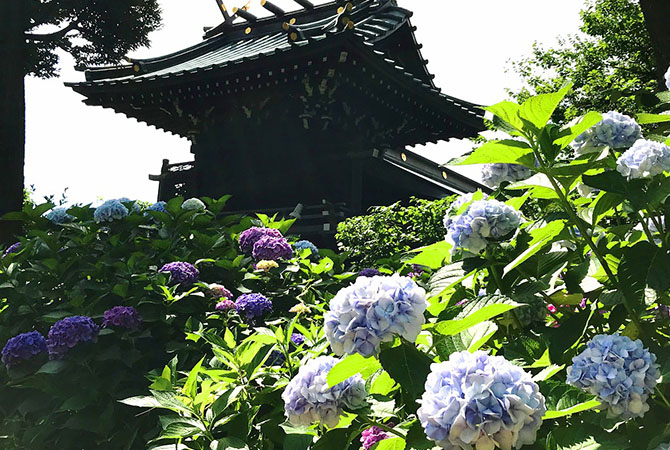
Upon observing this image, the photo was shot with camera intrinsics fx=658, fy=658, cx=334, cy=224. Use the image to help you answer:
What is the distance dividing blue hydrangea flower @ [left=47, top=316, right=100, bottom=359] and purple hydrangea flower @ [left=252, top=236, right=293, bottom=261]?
0.94 metres

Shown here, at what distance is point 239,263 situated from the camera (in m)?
3.57

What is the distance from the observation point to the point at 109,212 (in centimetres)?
403

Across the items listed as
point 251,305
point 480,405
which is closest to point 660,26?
point 251,305

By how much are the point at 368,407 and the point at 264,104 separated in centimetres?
1037

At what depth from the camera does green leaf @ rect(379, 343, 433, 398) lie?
1221mm

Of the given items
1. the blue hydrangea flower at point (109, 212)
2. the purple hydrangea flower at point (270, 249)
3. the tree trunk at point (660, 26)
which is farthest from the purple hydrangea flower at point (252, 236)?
the tree trunk at point (660, 26)

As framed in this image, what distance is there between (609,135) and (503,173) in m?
0.31

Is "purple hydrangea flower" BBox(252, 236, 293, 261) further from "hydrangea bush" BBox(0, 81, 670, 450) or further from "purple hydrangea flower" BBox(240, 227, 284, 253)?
"hydrangea bush" BBox(0, 81, 670, 450)

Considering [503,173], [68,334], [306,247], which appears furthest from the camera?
[306,247]

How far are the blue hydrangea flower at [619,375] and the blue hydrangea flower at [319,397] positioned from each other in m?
0.44

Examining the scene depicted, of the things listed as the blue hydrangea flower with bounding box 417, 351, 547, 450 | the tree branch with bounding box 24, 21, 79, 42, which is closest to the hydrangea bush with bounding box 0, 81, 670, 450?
the blue hydrangea flower with bounding box 417, 351, 547, 450

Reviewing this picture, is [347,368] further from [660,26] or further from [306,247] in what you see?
[660,26]

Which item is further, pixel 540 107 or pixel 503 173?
pixel 503 173

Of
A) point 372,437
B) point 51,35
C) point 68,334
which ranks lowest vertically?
point 68,334
